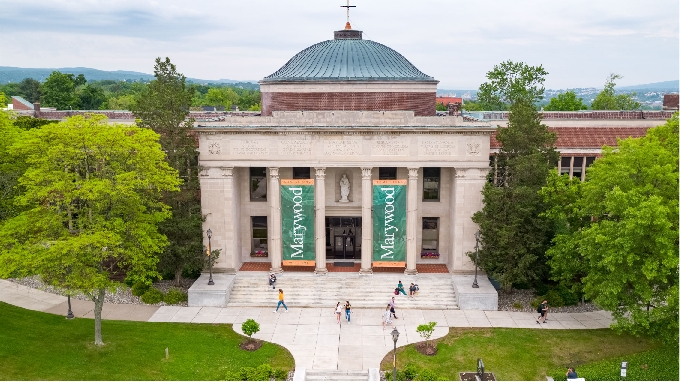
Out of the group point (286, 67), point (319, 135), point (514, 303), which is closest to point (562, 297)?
point (514, 303)

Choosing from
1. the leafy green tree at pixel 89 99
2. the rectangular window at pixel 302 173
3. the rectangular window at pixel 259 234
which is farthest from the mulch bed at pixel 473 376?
the leafy green tree at pixel 89 99

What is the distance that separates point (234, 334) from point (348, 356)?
7496mm

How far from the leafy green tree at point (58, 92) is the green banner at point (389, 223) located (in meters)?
100

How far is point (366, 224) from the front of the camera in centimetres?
4153

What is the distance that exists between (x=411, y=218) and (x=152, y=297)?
64.0ft

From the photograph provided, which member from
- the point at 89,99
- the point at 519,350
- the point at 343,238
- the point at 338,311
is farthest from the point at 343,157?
the point at 89,99

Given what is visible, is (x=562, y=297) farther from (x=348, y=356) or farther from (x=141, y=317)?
(x=141, y=317)

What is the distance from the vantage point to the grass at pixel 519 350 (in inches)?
1164

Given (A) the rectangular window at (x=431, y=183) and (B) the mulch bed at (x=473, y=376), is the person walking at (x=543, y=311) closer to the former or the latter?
(B) the mulch bed at (x=473, y=376)

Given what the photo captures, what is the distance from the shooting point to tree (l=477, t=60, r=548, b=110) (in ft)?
278

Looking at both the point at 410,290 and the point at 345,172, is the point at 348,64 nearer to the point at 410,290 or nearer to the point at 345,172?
the point at 345,172

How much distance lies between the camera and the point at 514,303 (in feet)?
127

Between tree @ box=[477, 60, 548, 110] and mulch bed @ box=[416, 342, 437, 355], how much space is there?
59.5 meters

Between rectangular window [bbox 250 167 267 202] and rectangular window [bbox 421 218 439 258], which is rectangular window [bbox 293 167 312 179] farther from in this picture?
rectangular window [bbox 421 218 439 258]
